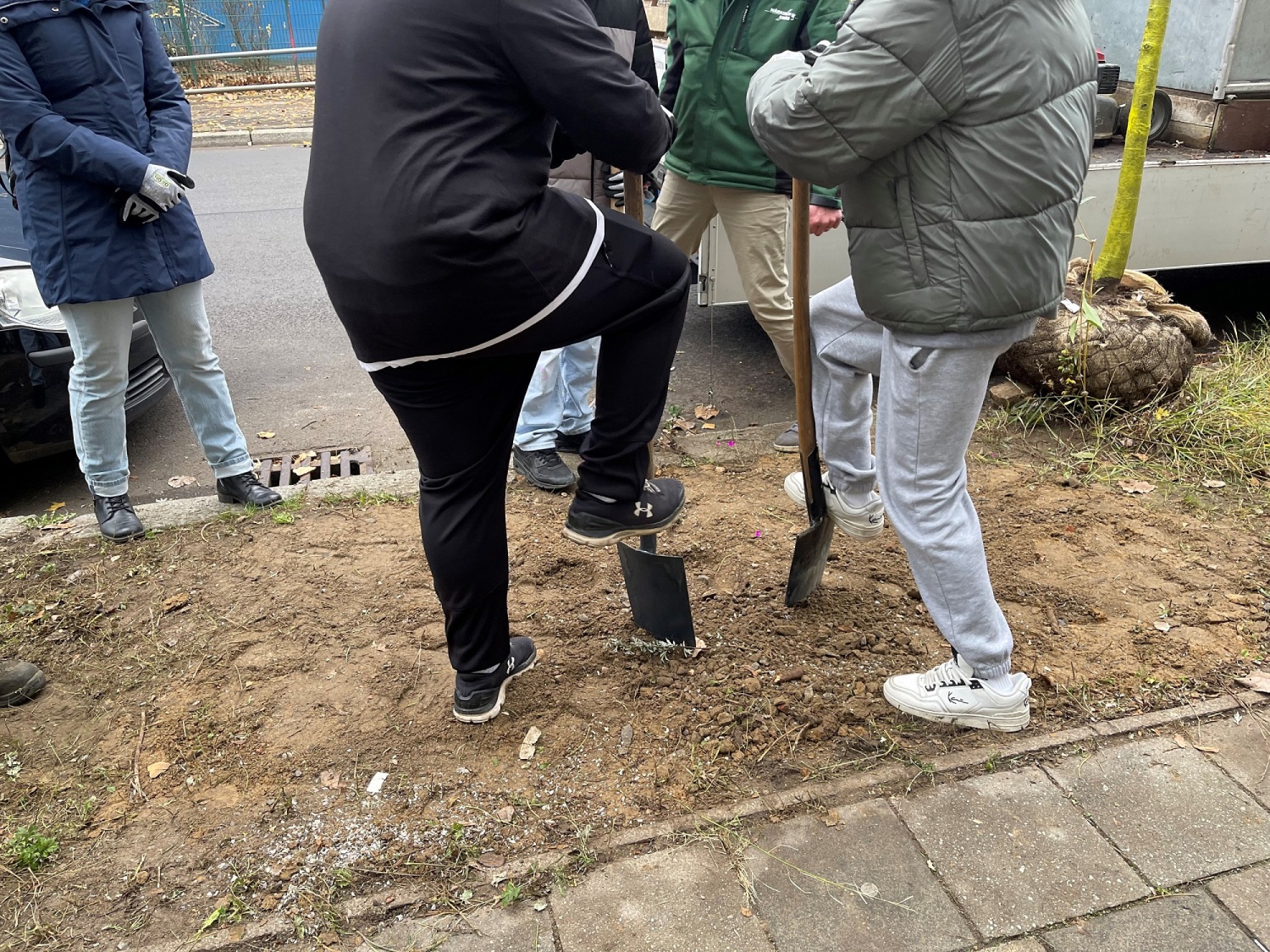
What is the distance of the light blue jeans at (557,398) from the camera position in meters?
4.18

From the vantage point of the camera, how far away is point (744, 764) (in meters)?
2.53

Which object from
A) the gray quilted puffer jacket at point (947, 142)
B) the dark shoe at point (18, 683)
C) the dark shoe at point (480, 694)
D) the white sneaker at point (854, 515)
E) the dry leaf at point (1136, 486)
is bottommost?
the dry leaf at point (1136, 486)

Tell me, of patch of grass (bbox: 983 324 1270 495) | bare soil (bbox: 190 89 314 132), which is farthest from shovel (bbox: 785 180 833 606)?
bare soil (bbox: 190 89 314 132)

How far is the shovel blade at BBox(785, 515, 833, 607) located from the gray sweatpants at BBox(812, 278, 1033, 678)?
1.48 ft

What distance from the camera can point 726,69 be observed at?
3.95m

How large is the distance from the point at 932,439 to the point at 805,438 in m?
0.61

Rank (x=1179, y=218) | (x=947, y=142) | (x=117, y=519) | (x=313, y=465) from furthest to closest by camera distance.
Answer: (x=1179, y=218), (x=313, y=465), (x=117, y=519), (x=947, y=142)

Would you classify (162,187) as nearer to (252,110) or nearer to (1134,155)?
(1134,155)

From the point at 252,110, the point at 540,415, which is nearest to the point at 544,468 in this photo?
the point at 540,415

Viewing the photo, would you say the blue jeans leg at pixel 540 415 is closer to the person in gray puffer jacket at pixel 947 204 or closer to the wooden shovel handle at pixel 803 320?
the wooden shovel handle at pixel 803 320

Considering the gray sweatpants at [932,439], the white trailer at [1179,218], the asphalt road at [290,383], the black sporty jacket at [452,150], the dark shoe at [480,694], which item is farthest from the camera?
the white trailer at [1179,218]

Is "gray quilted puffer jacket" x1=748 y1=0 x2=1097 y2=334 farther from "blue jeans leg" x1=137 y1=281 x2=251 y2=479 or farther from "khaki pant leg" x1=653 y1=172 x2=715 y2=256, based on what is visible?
"blue jeans leg" x1=137 y1=281 x2=251 y2=479

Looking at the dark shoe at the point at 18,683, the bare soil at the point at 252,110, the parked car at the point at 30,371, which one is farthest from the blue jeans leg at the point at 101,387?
the bare soil at the point at 252,110

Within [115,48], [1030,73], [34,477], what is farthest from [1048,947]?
[34,477]
